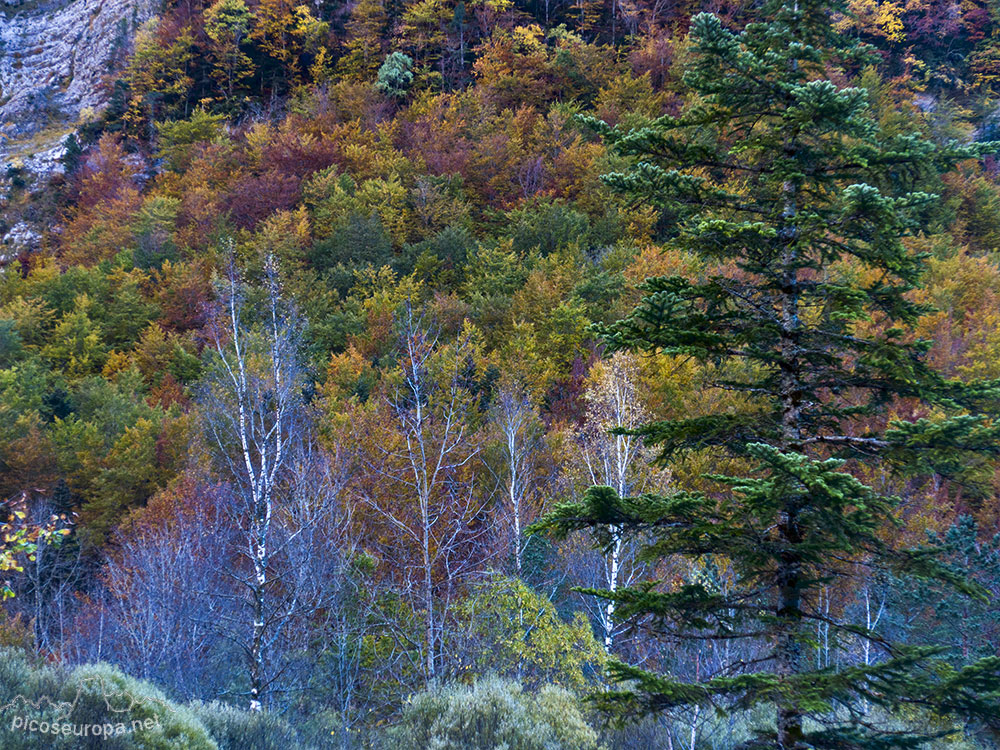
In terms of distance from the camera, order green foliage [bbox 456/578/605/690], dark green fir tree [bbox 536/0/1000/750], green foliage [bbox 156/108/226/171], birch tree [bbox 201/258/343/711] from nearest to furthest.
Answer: dark green fir tree [bbox 536/0/1000/750] < birch tree [bbox 201/258/343/711] < green foliage [bbox 456/578/605/690] < green foliage [bbox 156/108/226/171]

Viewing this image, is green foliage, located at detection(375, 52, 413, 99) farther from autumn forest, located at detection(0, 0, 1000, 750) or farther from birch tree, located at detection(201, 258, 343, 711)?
birch tree, located at detection(201, 258, 343, 711)

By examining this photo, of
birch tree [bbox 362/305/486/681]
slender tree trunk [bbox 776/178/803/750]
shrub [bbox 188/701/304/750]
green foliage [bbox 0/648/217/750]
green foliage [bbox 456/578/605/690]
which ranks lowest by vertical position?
birch tree [bbox 362/305/486/681]

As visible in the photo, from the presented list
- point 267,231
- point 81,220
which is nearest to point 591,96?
point 267,231

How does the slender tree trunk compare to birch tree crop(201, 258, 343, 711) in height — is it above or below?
above

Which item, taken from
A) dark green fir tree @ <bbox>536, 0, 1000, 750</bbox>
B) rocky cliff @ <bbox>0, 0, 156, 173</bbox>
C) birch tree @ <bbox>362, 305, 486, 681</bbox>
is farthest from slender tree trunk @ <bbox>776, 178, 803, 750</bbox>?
rocky cliff @ <bbox>0, 0, 156, 173</bbox>

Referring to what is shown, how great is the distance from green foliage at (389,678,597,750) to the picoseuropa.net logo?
2644mm

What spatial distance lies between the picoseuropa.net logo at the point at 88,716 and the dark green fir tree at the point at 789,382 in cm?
418

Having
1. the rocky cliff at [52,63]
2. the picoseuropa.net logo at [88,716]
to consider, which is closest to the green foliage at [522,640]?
the picoseuropa.net logo at [88,716]

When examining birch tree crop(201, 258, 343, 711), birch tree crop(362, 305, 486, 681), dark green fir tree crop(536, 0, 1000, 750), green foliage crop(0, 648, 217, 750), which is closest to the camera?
dark green fir tree crop(536, 0, 1000, 750)

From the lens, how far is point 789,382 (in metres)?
5.15

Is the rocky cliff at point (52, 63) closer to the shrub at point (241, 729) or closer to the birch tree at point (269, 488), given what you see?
Result: the birch tree at point (269, 488)

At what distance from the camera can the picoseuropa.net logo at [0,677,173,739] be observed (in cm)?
525

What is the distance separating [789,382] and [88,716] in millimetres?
6494

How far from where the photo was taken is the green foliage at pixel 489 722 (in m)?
7.08
